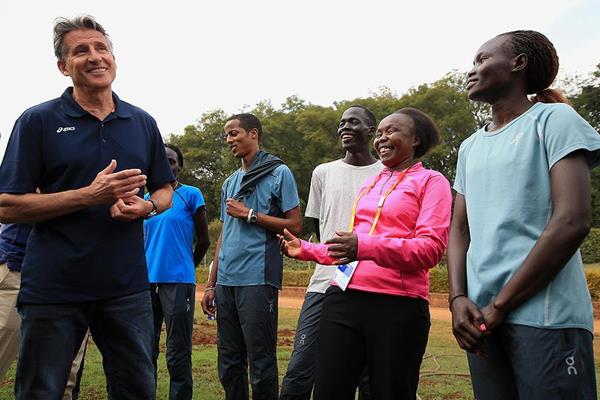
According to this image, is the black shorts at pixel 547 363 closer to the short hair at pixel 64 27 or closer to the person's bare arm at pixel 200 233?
the short hair at pixel 64 27

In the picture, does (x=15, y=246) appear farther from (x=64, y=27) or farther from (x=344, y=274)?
(x=344, y=274)

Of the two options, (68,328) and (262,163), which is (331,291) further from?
(262,163)

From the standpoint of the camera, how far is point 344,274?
10.7ft

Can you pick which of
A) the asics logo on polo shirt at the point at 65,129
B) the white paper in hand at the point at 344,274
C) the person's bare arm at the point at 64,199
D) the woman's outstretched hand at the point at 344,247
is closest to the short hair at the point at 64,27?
the asics logo on polo shirt at the point at 65,129

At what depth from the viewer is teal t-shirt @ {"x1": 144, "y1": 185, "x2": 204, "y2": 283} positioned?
5.36 meters

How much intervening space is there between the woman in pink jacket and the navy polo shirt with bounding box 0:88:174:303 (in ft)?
2.73

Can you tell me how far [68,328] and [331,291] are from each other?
1.28 metres

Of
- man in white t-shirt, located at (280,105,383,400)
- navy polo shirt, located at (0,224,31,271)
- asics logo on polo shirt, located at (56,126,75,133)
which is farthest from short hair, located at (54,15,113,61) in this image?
man in white t-shirt, located at (280,105,383,400)

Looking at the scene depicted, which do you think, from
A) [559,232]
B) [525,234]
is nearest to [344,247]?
[525,234]

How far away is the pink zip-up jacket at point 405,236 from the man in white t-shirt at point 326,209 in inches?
50.5

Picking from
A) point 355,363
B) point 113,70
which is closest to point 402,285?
point 355,363

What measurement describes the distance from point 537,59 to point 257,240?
9.16ft

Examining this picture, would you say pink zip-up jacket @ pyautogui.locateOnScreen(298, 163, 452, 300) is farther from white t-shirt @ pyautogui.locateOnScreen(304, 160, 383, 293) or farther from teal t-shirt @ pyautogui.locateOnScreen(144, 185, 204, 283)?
teal t-shirt @ pyautogui.locateOnScreen(144, 185, 204, 283)

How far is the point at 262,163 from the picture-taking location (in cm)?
514
